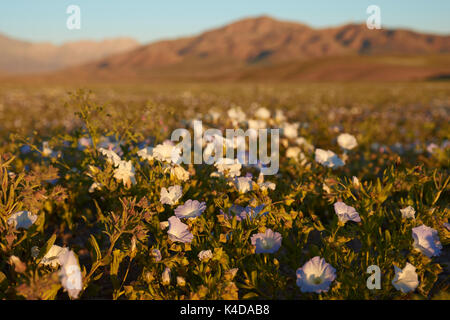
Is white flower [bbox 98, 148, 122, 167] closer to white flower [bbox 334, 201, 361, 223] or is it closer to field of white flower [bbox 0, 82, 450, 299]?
field of white flower [bbox 0, 82, 450, 299]

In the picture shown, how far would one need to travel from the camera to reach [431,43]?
7618 inches

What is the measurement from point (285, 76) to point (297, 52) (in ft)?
394

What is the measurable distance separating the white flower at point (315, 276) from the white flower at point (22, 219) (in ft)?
5.08

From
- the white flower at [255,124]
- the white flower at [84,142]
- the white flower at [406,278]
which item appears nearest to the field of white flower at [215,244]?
the white flower at [406,278]

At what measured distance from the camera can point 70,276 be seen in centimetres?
162

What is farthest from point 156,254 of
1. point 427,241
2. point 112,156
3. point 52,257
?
point 427,241

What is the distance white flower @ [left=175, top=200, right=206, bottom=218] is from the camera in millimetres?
2027

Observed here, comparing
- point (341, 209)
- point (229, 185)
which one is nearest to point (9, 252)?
point (229, 185)

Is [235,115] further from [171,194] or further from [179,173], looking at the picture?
[171,194]

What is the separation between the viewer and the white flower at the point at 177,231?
6.38ft

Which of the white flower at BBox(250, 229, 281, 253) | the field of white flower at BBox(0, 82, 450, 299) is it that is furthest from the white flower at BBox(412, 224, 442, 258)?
the white flower at BBox(250, 229, 281, 253)

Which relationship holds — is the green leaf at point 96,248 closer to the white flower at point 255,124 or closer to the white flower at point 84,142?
the white flower at point 84,142
